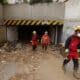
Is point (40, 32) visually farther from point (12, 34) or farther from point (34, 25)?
point (12, 34)

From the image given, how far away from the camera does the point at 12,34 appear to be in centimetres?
2862

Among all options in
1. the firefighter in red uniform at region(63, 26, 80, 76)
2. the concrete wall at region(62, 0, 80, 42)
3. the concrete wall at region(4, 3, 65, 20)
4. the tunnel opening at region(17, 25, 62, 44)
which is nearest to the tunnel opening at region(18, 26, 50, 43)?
the tunnel opening at region(17, 25, 62, 44)

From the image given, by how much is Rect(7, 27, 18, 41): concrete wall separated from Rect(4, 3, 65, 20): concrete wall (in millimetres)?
1449

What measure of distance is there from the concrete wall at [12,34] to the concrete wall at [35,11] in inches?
57.1

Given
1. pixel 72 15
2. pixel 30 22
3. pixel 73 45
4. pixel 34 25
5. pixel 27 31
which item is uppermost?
pixel 72 15

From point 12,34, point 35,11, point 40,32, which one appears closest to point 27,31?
point 40,32

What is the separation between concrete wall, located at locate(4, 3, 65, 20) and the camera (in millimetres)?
26047

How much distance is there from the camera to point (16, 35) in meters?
29.5

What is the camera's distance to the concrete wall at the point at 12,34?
28.1m

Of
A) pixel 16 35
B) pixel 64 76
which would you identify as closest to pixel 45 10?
pixel 16 35

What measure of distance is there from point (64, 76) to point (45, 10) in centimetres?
1605

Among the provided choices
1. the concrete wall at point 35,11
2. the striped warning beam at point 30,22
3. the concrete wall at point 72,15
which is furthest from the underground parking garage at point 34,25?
the concrete wall at point 72,15

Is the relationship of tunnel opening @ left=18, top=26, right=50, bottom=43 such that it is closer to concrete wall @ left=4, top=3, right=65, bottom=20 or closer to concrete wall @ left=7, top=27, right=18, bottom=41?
concrete wall @ left=7, top=27, right=18, bottom=41

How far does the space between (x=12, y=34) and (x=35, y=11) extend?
142 inches
